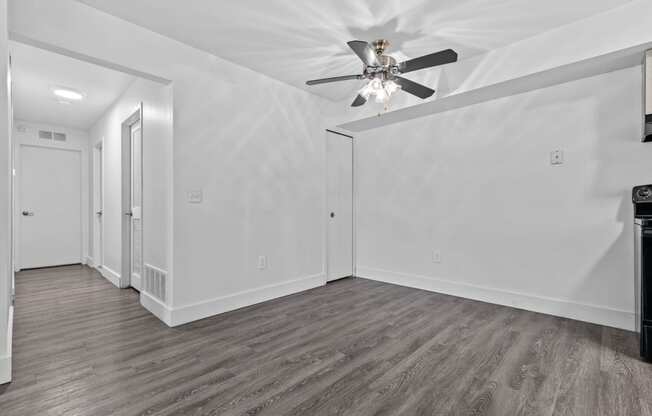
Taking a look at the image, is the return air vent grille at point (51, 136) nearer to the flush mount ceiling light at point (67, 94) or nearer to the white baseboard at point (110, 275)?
the flush mount ceiling light at point (67, 94)

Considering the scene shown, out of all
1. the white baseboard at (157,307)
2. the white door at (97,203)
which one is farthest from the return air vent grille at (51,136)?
the white baseboard at (157,307)

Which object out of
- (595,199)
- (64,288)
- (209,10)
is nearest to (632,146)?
(595,199)

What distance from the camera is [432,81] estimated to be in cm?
325

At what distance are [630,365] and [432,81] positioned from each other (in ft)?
8.99

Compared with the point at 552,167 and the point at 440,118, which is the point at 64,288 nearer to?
the point at 440,118

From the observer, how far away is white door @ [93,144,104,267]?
5.02 meters

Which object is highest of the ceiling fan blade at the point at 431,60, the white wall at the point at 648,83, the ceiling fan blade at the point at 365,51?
the ceiling fan blade at the point at 365,51

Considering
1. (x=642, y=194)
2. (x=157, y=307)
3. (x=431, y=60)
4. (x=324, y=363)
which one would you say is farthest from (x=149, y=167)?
(x=642, y=194)

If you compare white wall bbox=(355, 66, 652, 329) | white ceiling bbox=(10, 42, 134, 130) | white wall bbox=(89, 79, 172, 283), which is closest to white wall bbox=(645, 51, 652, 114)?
white wall bbox=(355, 66, 652, 329)

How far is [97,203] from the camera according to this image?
5203mm

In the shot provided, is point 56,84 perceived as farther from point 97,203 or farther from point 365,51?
point 365,51

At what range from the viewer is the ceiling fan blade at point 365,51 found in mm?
2033

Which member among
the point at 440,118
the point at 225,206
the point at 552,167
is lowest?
the point at 225,206

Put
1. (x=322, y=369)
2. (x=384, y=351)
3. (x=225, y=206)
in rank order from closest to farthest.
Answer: (x=322, y=369) → (x=384, y=351) → (x=225, y=206)
